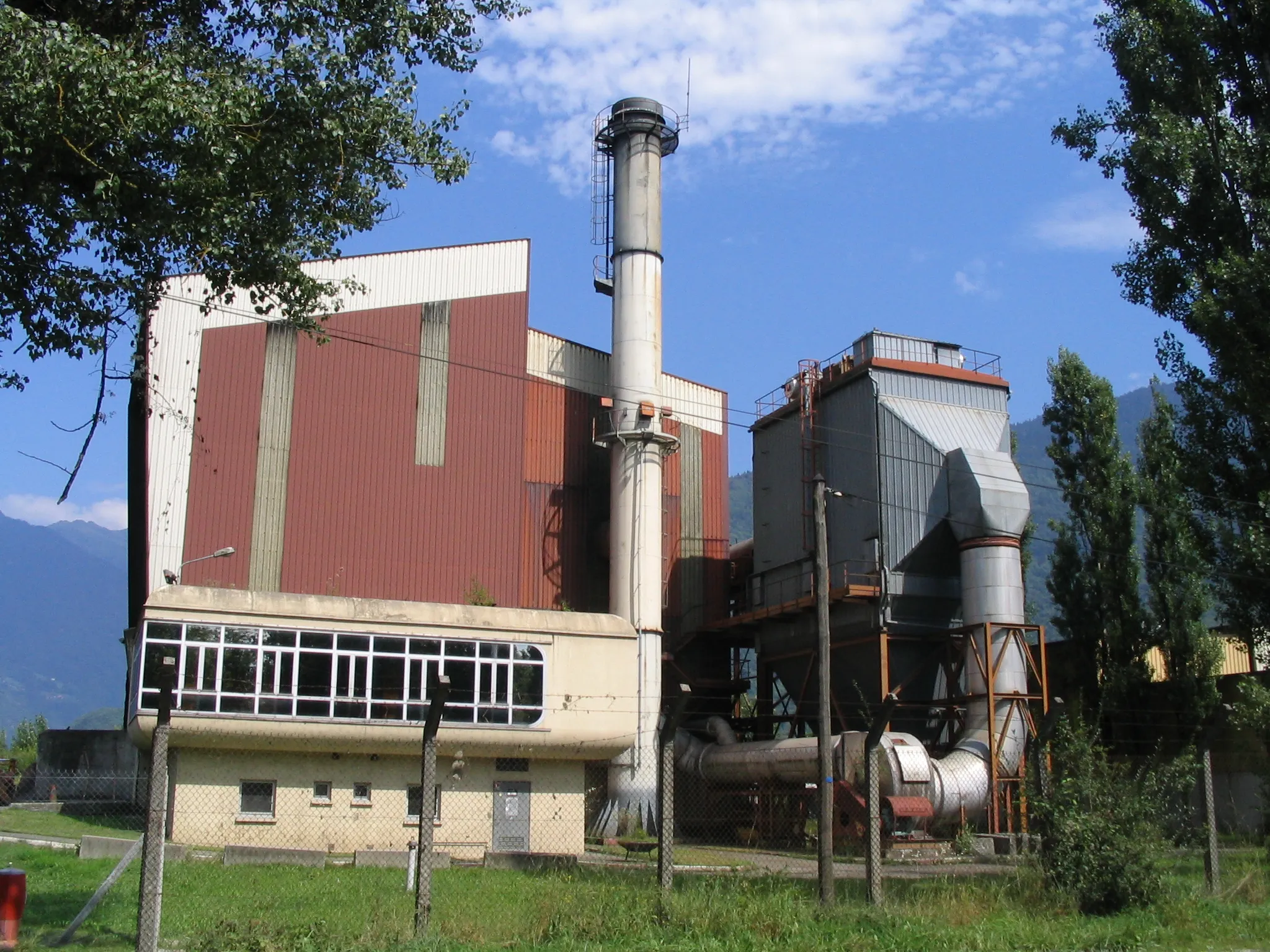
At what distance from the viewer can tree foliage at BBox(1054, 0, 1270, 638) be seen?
22125 mm

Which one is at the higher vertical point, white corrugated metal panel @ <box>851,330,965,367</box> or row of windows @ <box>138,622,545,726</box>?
white corrugated metal panel @ <box>851,330,965,367</box>

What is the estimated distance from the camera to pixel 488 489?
133ft

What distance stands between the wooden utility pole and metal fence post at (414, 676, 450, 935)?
4629mm

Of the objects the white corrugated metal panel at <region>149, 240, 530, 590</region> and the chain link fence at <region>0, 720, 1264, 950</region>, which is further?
the white corrugated metal panel at <region>149, 240, 530, 590</region>

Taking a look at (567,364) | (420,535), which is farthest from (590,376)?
(420,535)

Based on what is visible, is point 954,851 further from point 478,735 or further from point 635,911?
point 635,911

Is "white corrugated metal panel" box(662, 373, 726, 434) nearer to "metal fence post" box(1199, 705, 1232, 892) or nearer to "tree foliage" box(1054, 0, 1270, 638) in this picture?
"tree foliage" box(1054, 0, 1270, 638)

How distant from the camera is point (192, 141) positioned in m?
12.1

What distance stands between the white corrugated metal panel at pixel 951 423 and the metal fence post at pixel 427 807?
28369 millimetres

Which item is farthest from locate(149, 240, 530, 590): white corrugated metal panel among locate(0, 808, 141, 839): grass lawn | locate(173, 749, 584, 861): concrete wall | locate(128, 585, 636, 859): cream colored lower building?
locate(173, 749, 584, 861): concrete wall

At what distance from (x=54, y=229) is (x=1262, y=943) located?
14.6m

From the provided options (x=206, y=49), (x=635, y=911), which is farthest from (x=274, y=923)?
(x=206, y=49)

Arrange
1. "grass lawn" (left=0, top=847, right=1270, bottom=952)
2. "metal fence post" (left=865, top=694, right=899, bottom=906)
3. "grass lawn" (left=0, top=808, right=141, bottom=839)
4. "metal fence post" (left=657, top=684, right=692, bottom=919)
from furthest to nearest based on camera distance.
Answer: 1. "grass lawn" (left=0, top=808, right=141, bottom=839)
2. "metal fence post" (left=865, top=694, right=899, bottom=906)
3. "metal fence post" (left=657, top=684, right=692, bottom=919)
4. "grass lawn" (left=0, top=847, right=1270, bottom=952)

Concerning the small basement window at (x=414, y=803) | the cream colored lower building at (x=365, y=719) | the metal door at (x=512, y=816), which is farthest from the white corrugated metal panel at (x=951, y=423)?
the small basement window at (x=414, y=803)
